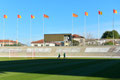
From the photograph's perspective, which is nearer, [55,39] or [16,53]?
[16,53]

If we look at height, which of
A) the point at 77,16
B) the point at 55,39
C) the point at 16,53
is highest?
the point at 77,16

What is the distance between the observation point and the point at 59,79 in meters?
15.5

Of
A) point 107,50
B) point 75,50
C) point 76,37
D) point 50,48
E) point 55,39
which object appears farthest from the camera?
point 76,37

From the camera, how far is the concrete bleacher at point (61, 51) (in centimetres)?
6860

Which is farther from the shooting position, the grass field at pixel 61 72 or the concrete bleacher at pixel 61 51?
the concrete bleacher at pixel 61 51

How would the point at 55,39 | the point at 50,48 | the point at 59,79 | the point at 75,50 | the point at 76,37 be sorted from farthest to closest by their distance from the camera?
the point at 76,37
the point at 55,39
the point at 50,48
the point at 75,50
the point at 59,79

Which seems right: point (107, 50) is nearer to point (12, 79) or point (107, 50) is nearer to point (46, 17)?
point (46, 17)

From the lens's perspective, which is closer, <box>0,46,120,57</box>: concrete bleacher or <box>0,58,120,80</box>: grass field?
<box>0,58,120,80</box>: grass field

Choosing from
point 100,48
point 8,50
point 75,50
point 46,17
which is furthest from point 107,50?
point 8,50

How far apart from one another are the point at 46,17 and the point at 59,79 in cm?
6974

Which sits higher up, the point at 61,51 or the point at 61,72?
the point at 61,51

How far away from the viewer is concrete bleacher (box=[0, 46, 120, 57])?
6860cm

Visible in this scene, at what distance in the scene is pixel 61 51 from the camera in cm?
7594

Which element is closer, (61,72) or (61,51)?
(61,72)
